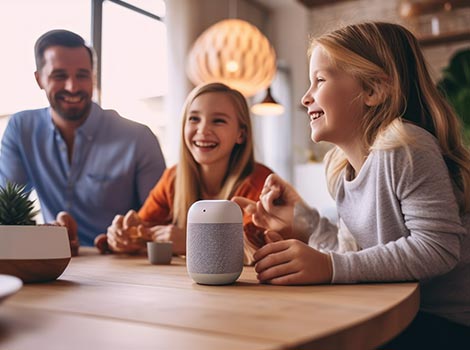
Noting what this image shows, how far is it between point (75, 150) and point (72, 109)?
125mm

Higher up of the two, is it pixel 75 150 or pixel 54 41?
pixel 54 41

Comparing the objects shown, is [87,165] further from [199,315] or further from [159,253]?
[199,315]

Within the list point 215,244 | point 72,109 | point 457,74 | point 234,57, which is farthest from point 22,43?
point 457,74

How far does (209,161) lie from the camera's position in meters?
1.48

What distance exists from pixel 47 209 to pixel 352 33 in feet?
3.37

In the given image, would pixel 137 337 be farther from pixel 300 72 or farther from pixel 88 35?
pixel 300 72

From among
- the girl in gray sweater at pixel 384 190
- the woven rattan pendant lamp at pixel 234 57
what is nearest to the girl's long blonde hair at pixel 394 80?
the girl in gray sweater at pixel 384 190

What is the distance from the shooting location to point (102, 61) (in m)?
1.64

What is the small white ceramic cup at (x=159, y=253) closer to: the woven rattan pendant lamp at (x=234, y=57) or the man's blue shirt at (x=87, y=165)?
the man's blue shirt at (x=87, y=165)

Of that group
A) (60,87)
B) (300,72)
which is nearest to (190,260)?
(60,87)

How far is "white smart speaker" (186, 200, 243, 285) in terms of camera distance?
2.40ft

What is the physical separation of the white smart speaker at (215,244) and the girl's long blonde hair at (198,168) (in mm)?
727

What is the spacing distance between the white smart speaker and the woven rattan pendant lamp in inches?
88.8

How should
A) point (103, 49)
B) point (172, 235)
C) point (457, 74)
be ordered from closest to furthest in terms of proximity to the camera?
point (172, 235)
point (103, 49)
point (457, 74)
